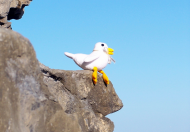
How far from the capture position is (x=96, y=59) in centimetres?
495

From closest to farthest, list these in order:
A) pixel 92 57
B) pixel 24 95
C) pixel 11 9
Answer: pixel 24 95, pixel 92 57, pixel 11 9

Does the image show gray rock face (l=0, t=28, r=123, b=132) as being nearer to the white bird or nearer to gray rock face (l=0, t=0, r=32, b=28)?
the white bird

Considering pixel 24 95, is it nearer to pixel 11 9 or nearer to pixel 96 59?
pixel 96 59

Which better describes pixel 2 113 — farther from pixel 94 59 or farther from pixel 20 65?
pixel 94 59

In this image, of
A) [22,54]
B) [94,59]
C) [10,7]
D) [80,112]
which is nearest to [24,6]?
[10,7]

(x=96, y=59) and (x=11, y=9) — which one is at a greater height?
(x=11, y=9)

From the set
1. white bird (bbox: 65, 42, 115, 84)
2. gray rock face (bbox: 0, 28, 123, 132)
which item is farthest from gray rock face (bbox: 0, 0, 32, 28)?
gray rock face (bbox: 0, 28, 123, 132)

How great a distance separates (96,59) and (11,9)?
4.03 metres

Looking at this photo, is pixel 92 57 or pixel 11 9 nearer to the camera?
pixel 92 57

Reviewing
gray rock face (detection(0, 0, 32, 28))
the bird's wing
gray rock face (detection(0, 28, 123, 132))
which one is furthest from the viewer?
gray rock face (detection(0, 0, 32, 28))

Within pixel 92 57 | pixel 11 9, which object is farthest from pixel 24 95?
pixel 11 9

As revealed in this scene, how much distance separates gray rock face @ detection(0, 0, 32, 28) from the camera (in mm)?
7086

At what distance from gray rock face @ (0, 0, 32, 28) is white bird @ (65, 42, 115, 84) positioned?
2.84 meters

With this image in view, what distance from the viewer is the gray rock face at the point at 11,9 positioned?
7086 mm
